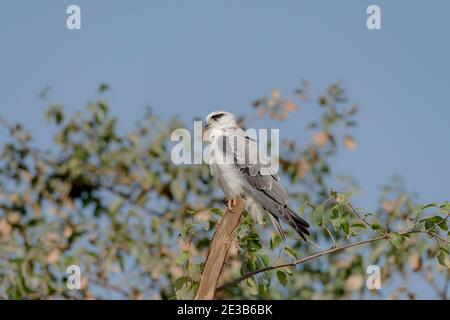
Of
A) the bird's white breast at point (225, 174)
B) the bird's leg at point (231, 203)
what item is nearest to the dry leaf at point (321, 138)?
the bird's white breast at point (225, 174)

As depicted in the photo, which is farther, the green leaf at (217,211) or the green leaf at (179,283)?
the green leaf at (217,211)

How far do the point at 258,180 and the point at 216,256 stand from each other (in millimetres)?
1722

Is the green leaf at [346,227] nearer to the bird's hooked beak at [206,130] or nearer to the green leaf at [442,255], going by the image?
the green leaf at [442,255]

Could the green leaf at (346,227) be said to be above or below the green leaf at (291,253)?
above

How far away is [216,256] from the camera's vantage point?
17.8ft

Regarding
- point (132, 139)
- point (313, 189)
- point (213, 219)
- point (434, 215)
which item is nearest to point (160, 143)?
point (132, 139)

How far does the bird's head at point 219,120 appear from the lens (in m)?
7.73

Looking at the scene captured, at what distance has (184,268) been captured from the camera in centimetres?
567

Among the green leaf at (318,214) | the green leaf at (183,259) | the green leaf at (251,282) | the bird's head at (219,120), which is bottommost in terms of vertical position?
the green leaf at (251,282)

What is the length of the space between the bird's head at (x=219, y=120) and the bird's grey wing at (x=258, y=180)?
20 centimetres

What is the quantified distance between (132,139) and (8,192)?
5.84 ft

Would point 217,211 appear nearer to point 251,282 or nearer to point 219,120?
point 251,282

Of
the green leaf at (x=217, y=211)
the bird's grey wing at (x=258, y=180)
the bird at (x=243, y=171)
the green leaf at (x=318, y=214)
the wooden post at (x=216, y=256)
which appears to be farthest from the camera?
the bird at (x=243, y=171)
